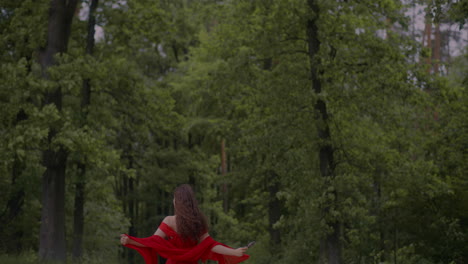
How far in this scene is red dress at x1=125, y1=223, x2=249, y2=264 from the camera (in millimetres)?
6930

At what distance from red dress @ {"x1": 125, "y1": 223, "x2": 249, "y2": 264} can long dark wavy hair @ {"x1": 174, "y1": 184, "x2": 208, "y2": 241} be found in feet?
0.48

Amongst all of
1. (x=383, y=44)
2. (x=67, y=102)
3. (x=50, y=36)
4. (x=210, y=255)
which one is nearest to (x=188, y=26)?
(x=67, y=102)

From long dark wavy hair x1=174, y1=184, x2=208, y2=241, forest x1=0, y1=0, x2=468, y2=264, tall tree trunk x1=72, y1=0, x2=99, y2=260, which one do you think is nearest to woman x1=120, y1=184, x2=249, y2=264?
long dark wavy hair x1=174, y1=184, x2=208, y2=241

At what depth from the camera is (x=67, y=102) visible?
819 inches

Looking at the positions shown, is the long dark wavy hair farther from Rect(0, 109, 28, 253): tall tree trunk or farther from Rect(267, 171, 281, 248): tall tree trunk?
Rect(267, 171, 281, 248): tall tree trunk

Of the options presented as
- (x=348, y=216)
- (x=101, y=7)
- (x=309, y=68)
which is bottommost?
(x=348, y=216)

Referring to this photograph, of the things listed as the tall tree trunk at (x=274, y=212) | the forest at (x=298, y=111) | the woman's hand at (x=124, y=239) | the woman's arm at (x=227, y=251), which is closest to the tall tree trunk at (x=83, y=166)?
the forest at (x=298, y=111)

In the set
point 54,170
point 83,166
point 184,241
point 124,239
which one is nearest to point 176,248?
point 184,241

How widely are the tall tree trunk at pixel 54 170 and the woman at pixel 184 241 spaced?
9.98 metres

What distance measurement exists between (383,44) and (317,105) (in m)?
2.48

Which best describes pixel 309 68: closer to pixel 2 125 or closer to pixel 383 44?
pixel 383 44

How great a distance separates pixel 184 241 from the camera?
698 cm

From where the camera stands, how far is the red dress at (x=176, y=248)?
22.7ft

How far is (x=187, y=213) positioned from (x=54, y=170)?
11.0 m
